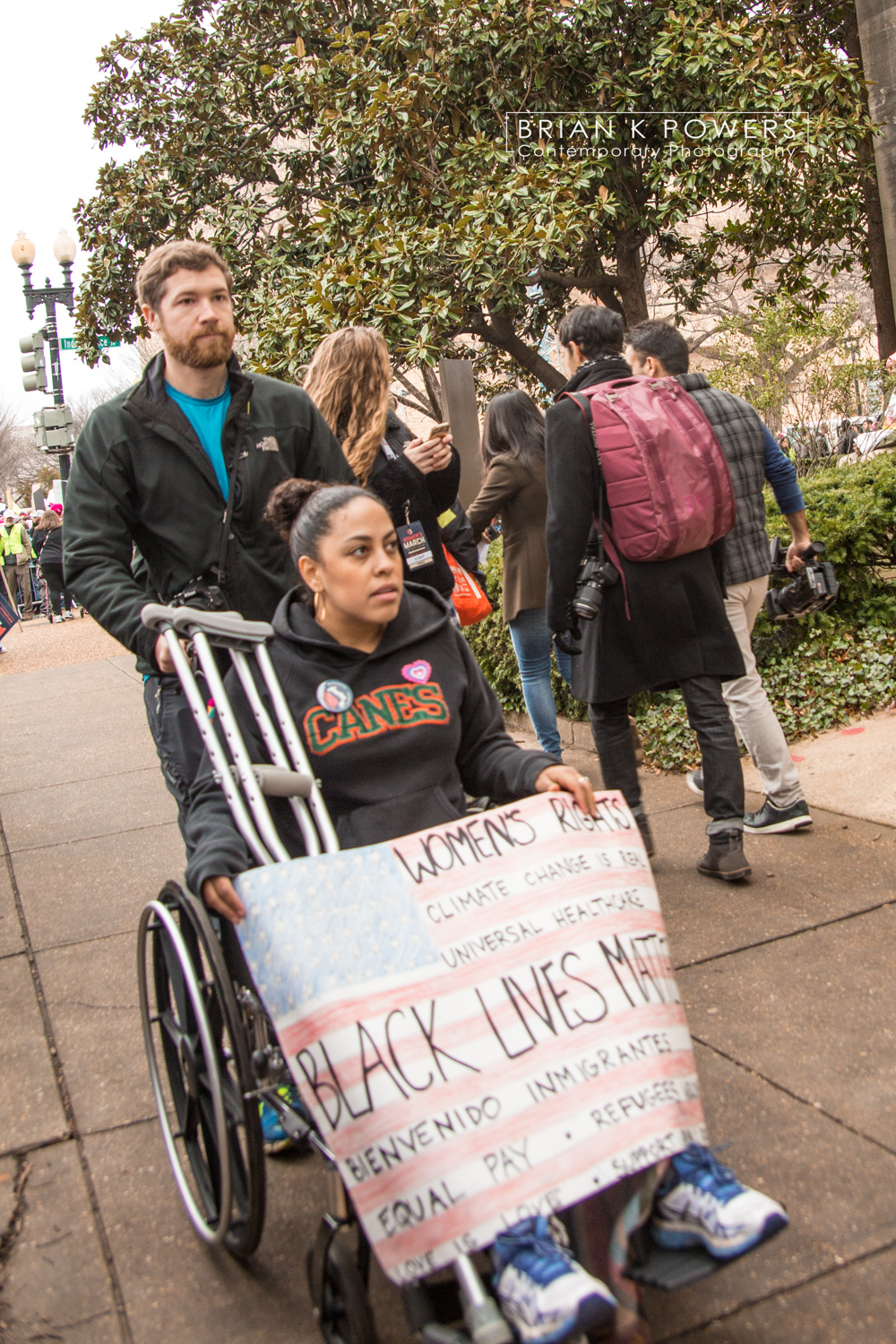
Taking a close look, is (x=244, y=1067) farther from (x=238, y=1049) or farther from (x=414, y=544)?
(x=414, y=544)

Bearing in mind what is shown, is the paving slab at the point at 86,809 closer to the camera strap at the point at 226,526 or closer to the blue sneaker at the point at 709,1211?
the camera strap at the point at 226,526

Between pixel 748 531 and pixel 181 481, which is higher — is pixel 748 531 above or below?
below

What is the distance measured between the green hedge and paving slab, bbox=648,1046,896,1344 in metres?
2.90

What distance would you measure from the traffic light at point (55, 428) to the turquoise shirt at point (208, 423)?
1764 cm

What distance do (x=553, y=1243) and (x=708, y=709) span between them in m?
2.47

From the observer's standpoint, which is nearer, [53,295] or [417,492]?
[417,492]

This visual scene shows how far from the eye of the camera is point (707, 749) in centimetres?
406

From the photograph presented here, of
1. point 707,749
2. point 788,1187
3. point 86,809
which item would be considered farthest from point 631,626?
point 86,809

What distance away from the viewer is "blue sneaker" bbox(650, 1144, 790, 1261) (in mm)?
1826

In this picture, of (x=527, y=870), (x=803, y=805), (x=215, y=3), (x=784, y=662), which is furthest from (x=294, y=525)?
(x=215, y=3)

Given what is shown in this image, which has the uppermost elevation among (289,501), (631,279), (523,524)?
(631,279)

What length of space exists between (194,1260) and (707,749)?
2330 millimetres

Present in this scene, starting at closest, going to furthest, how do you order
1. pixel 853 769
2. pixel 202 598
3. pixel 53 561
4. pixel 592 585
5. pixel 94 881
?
pixel 202 598 → pixel 592 585 → pixel 853 769 → pixel 94 881 → pixel 53 561

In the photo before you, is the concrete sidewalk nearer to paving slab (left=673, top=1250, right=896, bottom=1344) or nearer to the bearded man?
paving slab (left=673, top=1250, right=896, bottom=1344)
